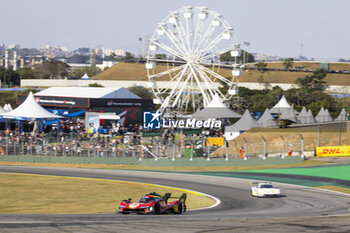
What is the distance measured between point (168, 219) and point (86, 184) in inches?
642

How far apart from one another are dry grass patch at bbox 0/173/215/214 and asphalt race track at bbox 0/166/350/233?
217cm

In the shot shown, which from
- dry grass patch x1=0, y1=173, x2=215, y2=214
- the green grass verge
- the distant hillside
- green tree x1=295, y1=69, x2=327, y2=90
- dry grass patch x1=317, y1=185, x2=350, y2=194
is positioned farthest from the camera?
the distant hillside

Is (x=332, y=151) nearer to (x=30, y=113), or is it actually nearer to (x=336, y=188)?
(x=336, y=188)

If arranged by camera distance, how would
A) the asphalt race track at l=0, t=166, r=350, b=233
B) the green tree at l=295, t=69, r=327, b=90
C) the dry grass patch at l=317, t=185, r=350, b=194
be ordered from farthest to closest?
1. the green tree at l=295, t=69, r=327, b=90
2. the dry grass patch at l=317, t=185, r=350, b=194
3. the asphalt race track at l=0, t=166, r=350, b=233

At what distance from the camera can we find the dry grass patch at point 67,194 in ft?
76.8

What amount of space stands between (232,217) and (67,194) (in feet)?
41.2

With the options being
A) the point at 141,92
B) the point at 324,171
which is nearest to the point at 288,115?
the point at 324,171

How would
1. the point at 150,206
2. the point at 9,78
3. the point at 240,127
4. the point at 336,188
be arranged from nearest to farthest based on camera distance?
the point at 150,206 → the point at 336,188 → the point at 240,127 → the point at 9,78

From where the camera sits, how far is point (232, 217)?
18734mm

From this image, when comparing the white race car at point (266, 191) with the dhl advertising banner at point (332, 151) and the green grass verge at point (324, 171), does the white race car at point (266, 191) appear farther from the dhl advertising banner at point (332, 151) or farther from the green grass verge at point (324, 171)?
the dhl advertising banner at point (332, 151)

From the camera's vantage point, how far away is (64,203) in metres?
25.1

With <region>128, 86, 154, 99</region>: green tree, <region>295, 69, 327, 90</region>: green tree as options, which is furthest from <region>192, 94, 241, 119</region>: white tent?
<region>295, 69, 327, 90</region>: green tree

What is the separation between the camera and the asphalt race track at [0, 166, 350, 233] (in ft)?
50.4

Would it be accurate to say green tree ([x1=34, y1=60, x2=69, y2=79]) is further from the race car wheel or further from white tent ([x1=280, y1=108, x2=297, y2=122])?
the race car wheel
